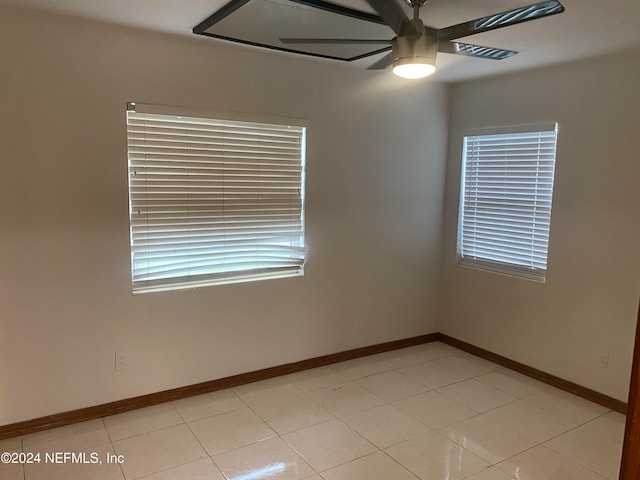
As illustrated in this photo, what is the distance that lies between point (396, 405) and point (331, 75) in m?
2.47

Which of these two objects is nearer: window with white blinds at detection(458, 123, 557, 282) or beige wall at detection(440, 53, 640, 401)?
beige wall at detection(440, 53, 640, 401)

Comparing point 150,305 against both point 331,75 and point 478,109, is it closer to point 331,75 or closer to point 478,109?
point 331,75

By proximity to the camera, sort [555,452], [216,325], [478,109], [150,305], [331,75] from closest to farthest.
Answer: [555,452], [150,305], [216,325], [331,75], [478,109]

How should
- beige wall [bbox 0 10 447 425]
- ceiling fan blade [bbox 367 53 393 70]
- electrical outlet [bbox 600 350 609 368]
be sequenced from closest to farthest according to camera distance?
ceiling fan blade [bbox 367 53 393 70]
beige wall [bbox 0 10 447 425]
electrical outlet [bbox 600 350 609 368]

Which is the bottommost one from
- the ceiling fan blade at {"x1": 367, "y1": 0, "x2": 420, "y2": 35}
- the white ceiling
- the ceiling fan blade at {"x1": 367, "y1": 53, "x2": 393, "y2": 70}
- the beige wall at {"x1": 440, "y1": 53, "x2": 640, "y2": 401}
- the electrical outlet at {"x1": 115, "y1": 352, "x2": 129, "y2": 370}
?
the electrical outlet at {"x1": 115, "y1": 352, "x2": 129, "y2": 370}

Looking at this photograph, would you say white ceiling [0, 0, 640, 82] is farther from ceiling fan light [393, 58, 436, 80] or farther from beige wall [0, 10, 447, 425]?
ceiling fan light [393, 58, 436, 80]

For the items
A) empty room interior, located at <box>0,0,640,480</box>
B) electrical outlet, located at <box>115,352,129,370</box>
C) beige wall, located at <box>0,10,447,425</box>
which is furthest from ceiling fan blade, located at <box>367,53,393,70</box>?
electrical outlet, located at <box>115,352,129,370</box>

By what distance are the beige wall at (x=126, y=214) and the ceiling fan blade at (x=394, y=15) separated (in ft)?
4.88

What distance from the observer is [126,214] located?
9.43 ft

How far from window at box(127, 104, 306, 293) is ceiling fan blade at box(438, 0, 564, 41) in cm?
164

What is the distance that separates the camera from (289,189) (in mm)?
3490

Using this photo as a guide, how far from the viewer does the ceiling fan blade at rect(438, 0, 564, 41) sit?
1867 millimetres

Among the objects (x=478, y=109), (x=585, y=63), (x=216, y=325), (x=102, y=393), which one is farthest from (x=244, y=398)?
(x=585, y=63)

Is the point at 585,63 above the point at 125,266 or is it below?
above
